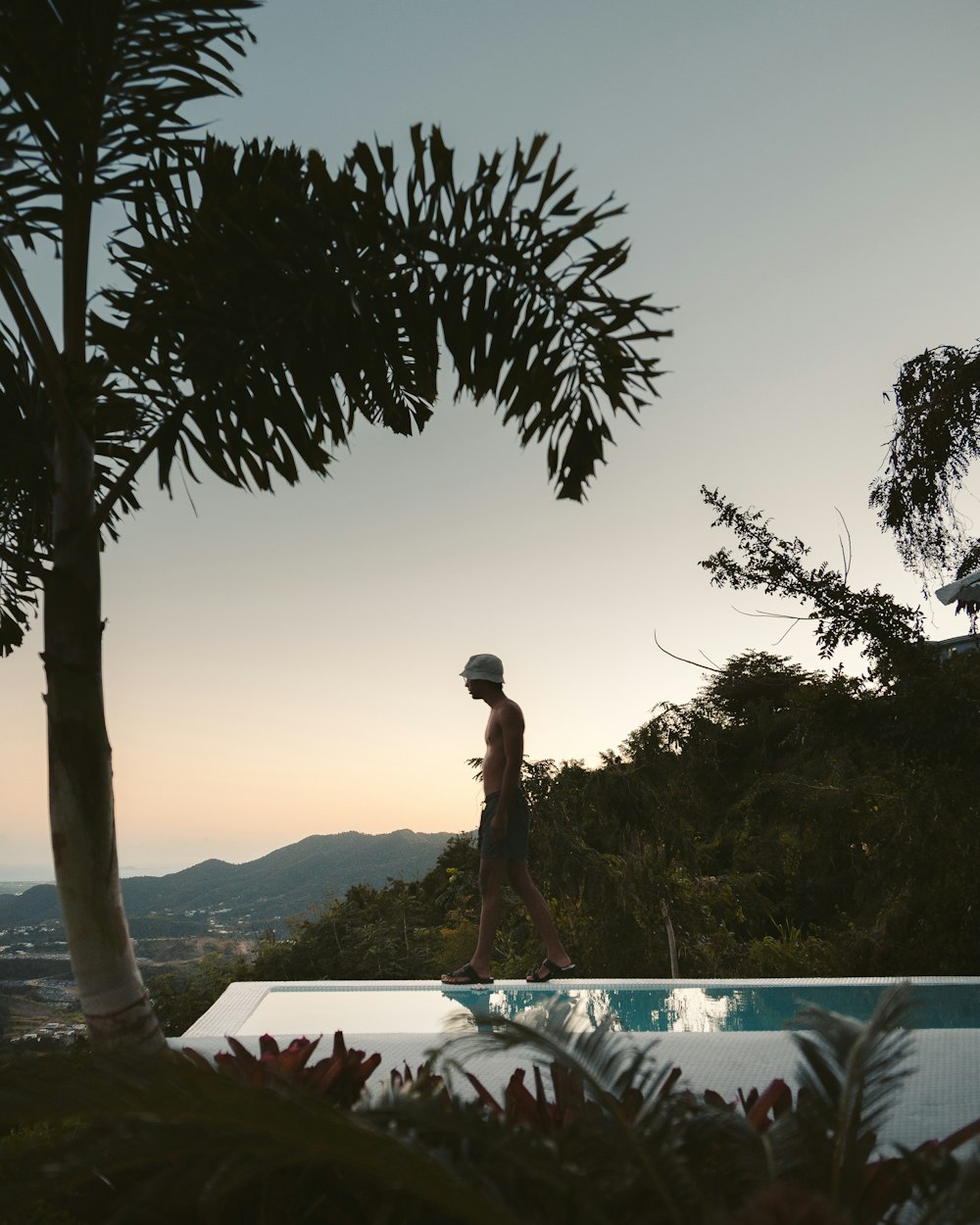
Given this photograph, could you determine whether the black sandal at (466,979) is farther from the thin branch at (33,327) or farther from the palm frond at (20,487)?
the thin branch at (33,327)

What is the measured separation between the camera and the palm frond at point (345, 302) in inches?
138

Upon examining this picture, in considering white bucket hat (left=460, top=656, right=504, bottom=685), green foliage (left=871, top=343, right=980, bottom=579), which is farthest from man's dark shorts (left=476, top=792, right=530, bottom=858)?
green foliage (left=871, top=343, right=980, bottom=579)

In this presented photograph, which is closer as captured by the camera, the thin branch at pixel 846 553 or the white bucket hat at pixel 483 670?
the white bucket hat at pixel 483 670

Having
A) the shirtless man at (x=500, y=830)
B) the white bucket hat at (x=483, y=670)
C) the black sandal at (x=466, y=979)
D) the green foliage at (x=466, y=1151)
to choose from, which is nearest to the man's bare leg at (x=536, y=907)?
the shirtless man at (x=500, y=830)

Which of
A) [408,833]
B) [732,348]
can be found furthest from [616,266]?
[408,833]

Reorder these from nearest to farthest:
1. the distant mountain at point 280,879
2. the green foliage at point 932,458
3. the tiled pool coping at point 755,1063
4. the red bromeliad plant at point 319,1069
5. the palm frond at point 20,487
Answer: the red bromeliad plant at point 319,1069, the tiled pool coping at point 755,1063, the palm frond at point 20,487, the green foliage at point 932,458, the distant mountain at point 280,879

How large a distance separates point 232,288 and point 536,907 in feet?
13.0

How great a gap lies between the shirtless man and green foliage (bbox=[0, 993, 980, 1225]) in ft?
12.2

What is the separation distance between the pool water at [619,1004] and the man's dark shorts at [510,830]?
863 millimetres

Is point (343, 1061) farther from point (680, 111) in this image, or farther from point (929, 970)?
point (680, 111)

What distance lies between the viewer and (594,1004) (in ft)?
19.9

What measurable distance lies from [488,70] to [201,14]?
3944 mm

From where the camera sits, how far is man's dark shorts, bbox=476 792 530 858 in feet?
19.2

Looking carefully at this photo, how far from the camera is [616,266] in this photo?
360 cm
